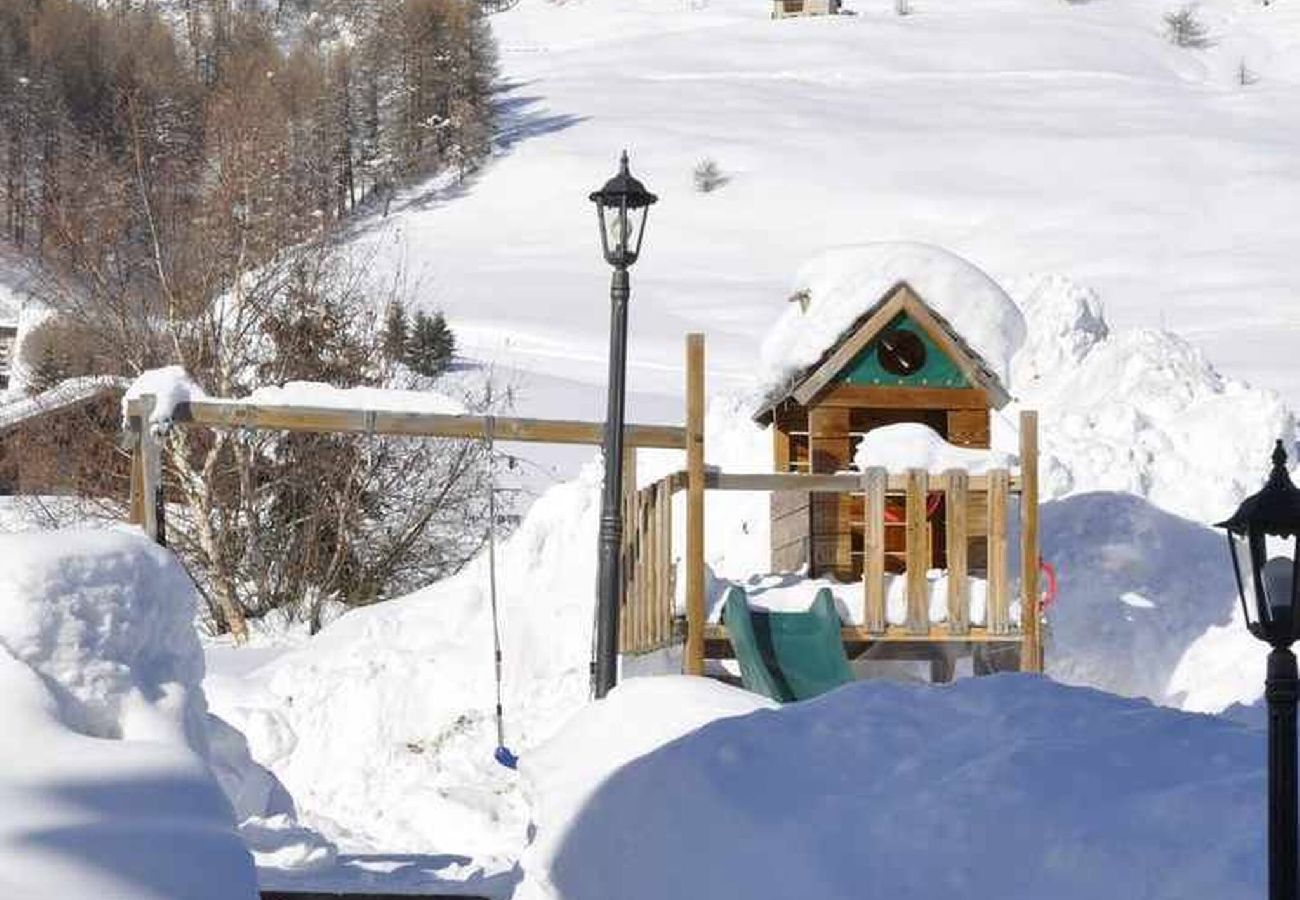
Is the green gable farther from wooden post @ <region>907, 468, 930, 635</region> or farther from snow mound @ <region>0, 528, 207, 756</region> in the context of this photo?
snow mound @ <region>0, 528, 207, 756</region>

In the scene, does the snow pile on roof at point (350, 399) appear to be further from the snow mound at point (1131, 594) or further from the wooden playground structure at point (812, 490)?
the snow mound at point (1131, 594)

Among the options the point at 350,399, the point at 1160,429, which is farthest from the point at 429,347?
the point at 350,399

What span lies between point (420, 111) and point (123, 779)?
59.5 metres

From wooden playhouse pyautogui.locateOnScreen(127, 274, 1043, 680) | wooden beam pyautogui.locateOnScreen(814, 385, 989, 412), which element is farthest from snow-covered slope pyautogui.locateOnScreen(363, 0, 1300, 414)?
wooden playhouse pyautogui.locateOnScreen(127, 274, 1043, 680)

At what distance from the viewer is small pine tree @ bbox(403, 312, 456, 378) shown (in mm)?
24844

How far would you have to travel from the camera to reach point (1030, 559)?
1205 cm

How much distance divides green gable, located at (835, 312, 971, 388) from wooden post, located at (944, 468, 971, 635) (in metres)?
1.23

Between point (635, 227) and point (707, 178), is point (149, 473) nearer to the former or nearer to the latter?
point (635, 227)

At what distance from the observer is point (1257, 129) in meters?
53.3

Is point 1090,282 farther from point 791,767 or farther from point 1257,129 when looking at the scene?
point 791,767

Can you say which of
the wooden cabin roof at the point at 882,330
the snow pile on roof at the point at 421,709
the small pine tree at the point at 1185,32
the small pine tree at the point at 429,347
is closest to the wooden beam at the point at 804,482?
the wooden cabin roof at the point at 882,330

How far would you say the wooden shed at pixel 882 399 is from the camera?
13.2m

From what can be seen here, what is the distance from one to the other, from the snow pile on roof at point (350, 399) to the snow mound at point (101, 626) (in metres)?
5.60

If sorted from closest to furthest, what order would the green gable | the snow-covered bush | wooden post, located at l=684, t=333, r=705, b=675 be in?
wooden post, located at l=684, t=333, r=705, b=675, the green gable, the snow-covered bush
